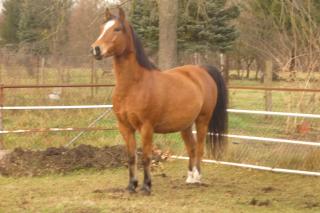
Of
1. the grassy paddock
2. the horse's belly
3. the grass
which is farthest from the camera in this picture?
the grassy paddock

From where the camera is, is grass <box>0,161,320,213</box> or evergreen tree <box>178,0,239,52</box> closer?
grass <box>0,161,320,213</box>

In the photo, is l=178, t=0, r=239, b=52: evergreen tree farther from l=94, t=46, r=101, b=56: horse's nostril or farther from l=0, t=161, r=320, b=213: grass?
l=94, t=46, r=101, b=56: horse's nostril

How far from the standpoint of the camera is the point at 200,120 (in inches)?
278

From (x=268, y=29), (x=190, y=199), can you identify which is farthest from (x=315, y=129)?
(x=268, y=29)

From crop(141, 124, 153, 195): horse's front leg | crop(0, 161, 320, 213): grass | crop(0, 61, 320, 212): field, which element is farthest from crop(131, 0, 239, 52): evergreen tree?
crop(141, 124, 153, 195): horse's front leg

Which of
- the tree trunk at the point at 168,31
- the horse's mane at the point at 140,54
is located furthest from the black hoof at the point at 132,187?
the tree trunk at the point at 168,31

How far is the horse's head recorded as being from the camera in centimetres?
576

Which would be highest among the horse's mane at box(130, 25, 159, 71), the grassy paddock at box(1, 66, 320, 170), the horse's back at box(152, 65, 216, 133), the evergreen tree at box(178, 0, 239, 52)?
the evergreen tree at box(178, 0, 239, 52)

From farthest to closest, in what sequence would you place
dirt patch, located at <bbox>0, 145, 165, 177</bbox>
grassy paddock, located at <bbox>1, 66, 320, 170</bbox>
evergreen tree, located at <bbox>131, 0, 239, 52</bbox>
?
evergreen tree, located at <bbox>131, 0, 239, 52</bbox>
grassy paddock, located at <bbox>1, 66, 320, 170</bbox>
dirt patch, located at <bbox>0, 145, 165, 177</bbox>

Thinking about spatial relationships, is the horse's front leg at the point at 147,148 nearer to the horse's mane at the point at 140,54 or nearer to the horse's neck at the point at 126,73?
the horse's neck at the point at 126,73

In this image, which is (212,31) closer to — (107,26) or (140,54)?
(140,54)

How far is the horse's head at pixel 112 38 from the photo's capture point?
5762 millimetres

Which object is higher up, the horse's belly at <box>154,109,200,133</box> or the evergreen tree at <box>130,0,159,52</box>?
the evergreen tree at <box>130,0,159,52</box>

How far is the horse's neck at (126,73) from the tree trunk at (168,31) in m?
4.34
